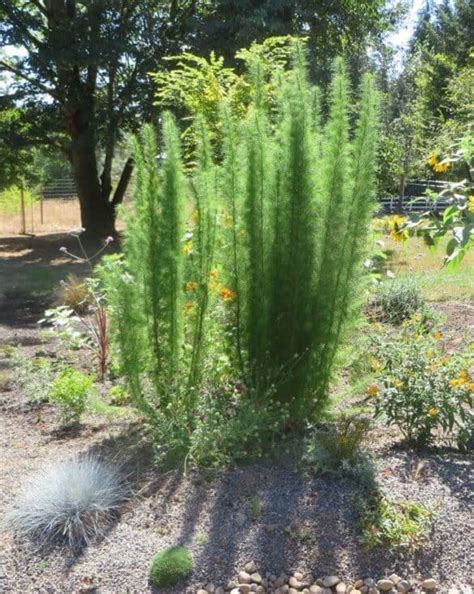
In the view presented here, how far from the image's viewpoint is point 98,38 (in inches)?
505

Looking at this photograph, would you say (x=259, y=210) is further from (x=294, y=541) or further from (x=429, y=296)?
(x=429, y=296)

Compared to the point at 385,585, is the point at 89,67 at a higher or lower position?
higher

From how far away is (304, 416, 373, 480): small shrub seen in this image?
2.95 m

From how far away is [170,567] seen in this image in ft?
8.25

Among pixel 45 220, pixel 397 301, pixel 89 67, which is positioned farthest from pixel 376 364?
pixel 45 220

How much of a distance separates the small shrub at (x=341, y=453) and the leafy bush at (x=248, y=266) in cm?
28

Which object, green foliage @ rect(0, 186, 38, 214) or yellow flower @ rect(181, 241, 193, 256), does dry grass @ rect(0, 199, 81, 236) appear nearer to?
green foliage @ rect(0, 186, 38, 214)

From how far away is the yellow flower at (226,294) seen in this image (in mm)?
3473

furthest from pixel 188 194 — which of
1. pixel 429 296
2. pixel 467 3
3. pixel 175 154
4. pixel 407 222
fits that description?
pixel 467 3

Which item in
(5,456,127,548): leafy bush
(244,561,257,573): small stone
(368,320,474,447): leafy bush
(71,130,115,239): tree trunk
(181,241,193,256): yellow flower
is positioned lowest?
(244,561,257,573): small stone

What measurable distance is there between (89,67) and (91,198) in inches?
122

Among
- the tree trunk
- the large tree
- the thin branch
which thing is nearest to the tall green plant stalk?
the large tree

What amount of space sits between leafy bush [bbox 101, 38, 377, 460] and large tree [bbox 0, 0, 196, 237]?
34.3 feet

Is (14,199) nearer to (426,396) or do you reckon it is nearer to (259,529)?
(426,396)
